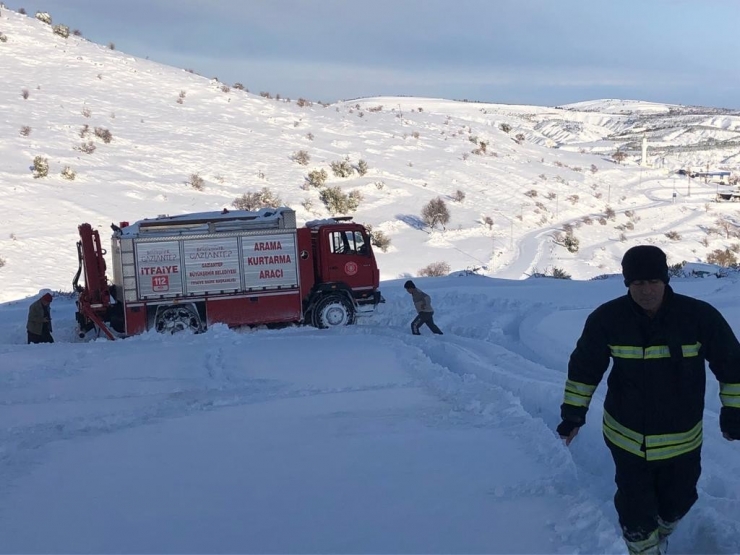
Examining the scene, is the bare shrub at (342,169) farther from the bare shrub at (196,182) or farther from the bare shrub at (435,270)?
the bare shrub at (435,270)

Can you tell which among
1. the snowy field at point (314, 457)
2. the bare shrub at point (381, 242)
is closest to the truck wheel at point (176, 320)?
the snowy field at point (314, 457)

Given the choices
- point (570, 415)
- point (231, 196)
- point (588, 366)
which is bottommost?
point (570, 415)

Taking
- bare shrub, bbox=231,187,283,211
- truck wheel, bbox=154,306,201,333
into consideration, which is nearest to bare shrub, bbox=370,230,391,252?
bare shrub, bbox=231,187,283,211

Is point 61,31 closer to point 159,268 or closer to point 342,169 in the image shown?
point 342,169

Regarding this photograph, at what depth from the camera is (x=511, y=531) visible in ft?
16.6

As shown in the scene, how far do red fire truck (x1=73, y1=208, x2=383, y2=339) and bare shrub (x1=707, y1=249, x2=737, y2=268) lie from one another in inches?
930

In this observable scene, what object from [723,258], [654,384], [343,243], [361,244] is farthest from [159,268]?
[723,258]

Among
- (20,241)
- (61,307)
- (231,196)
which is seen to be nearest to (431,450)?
(61,307)

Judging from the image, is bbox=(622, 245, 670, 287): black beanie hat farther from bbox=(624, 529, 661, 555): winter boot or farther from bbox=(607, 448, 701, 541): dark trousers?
bbox=(624, 529, 661, 555): winter boot

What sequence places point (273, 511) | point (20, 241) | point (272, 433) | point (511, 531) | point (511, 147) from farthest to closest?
point (511, 147), point (20, 241), point (272, 433), point (273, 511), point (511, 531)

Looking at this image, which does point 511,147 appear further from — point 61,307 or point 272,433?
point 272,433

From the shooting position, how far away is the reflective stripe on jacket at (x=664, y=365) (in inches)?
163

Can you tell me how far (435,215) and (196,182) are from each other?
11.4m

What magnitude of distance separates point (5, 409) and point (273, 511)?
5330 millimetres
